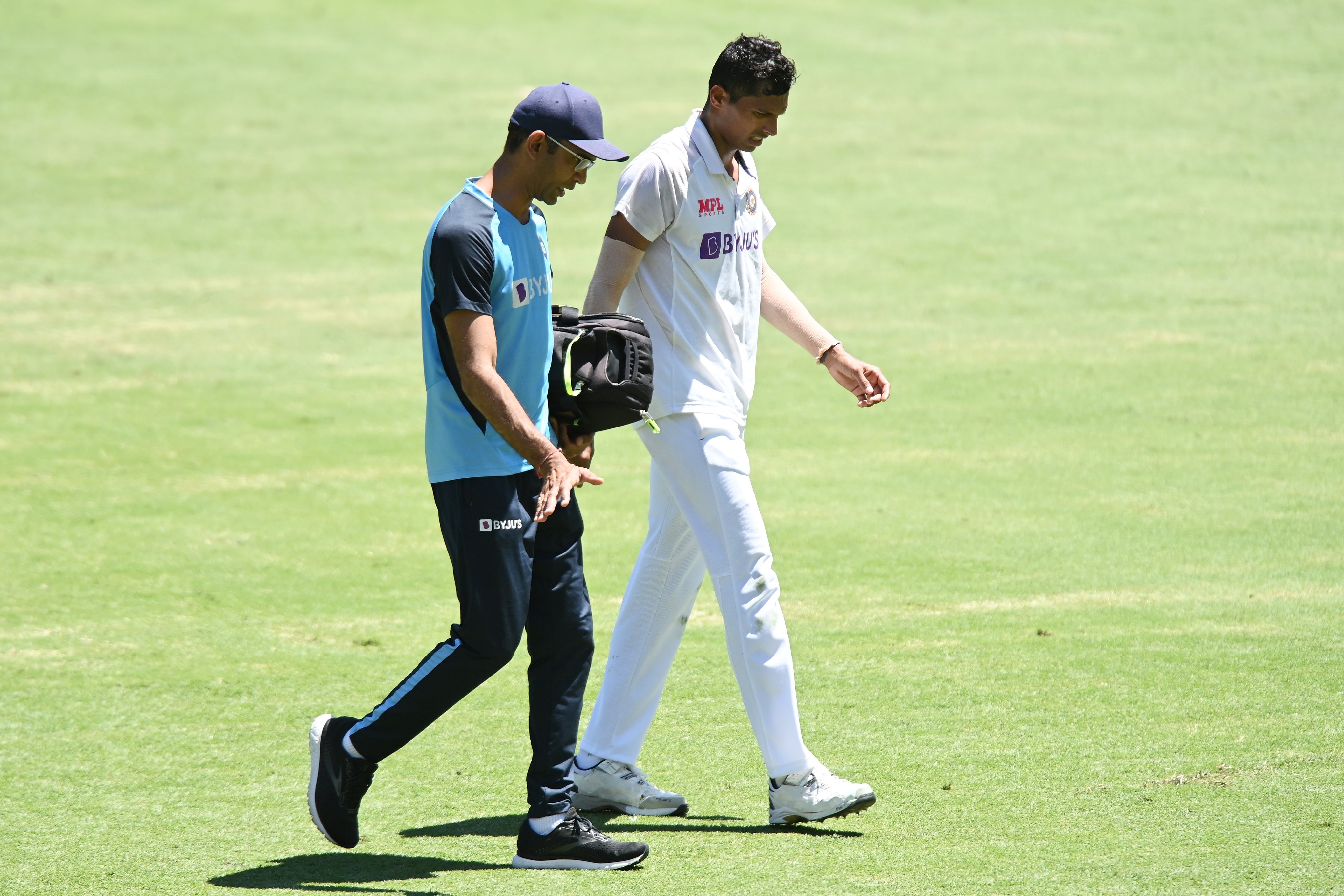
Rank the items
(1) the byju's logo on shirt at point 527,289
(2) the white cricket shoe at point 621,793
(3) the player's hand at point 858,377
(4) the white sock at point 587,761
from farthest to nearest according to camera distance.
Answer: (3) the player's hand at point 858,377, (4) the white sock at point 587,761, (2) the white cricket shoe at point 621,793, (1) the byju's logo on shirt at point 527,289

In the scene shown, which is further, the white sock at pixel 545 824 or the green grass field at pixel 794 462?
the green grass field at pixel 794 462

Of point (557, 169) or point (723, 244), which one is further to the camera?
point (723, 244)

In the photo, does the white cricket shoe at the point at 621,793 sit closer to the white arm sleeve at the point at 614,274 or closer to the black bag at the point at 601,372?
the black bag at the point at 601,372

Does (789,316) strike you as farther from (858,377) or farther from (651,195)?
(651,195)

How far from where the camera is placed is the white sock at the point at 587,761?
508 cm

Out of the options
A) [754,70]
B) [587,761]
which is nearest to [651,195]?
[754,70]

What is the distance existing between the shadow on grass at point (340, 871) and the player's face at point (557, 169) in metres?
1.91

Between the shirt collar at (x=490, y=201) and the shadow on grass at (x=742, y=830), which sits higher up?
the shirt collar at (x=490, y=201)

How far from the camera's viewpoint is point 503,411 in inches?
165

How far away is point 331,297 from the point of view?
1445cm

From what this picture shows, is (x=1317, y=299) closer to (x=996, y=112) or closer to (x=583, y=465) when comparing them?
(x=996, y=112)

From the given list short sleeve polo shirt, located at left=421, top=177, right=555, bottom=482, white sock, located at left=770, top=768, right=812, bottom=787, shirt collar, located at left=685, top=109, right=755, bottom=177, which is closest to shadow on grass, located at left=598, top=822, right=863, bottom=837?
white sock, located at left=770, top=768, right=812, bottom=787

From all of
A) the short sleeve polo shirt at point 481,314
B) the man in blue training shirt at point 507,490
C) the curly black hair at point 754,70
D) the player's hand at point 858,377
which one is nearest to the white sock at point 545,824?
the man in blue training shirt at point 507,490

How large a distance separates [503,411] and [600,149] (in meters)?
0.78
